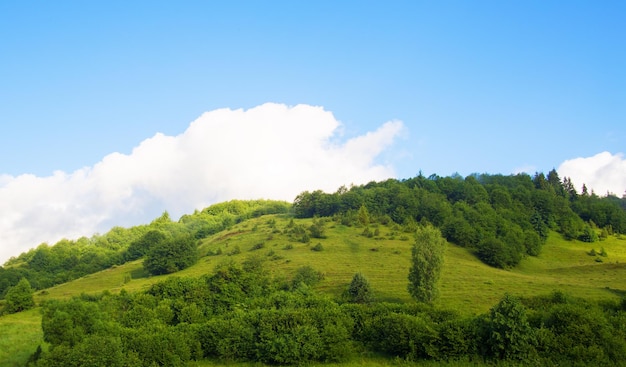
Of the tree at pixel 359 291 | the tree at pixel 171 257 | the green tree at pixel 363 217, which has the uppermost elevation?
the green tree at pixel 363 217

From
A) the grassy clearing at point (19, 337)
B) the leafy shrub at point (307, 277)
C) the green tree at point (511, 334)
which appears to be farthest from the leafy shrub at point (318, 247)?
the green tree at point (511, 334)

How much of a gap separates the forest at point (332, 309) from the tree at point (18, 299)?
0.19m

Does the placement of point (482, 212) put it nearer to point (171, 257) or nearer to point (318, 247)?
point (318, 247)

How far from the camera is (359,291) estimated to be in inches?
2527

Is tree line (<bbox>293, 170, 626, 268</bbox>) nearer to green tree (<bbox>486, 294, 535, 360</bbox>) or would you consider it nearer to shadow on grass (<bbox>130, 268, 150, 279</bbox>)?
shadow on grass (<bbox>130, 268, 150, 279</bbox>)

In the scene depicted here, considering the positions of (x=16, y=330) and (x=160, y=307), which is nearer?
(x=160, y=307)

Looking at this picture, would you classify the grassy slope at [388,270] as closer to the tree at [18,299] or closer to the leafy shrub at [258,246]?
the leafy shrub at [258,246]

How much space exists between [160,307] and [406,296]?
1498 inches

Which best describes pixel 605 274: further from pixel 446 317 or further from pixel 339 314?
pixel 339 314

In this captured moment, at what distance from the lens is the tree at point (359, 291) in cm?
6316

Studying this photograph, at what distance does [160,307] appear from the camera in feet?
171

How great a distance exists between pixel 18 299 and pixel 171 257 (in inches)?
1454

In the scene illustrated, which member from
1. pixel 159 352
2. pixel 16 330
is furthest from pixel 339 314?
pixel 16 330

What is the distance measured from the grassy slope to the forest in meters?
1.43
